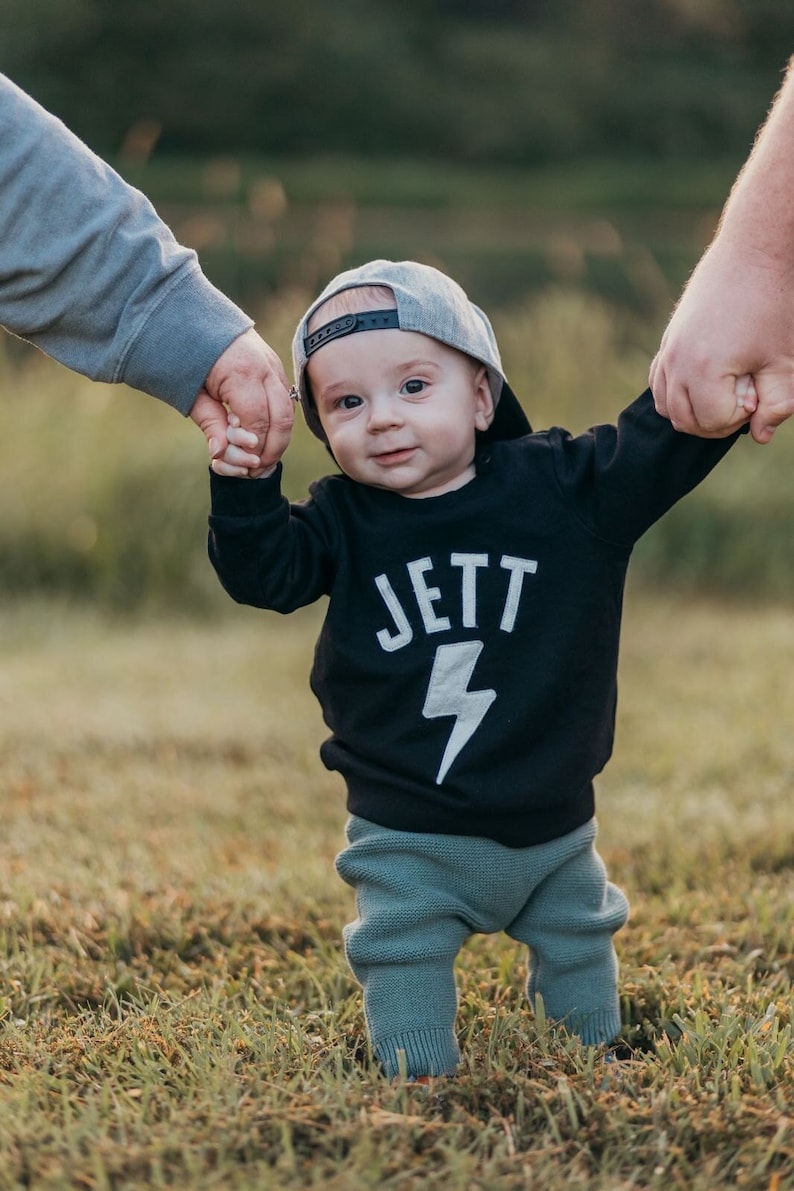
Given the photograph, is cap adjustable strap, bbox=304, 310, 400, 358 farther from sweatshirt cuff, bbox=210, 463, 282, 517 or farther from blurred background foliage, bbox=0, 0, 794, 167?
blurred background foliage, bbox=0, 0, 794, 167

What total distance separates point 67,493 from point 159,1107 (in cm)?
436

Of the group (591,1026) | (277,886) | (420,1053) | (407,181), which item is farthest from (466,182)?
(420,1053)

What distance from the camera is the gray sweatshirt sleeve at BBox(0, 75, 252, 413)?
6.29 ft

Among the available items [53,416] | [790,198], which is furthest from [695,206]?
[790,198]

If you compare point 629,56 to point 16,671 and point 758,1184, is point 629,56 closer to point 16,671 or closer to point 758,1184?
point 16,671

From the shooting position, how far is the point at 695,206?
1102 inches

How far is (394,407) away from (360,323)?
0.13m

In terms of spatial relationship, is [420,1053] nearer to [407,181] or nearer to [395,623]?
[395,623]

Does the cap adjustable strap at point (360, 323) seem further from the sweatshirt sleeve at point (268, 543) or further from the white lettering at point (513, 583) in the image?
the white lettering at point (513, 583)

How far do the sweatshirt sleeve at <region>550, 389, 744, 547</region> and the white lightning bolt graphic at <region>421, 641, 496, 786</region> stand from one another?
280mm

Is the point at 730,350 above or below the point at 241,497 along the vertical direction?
above

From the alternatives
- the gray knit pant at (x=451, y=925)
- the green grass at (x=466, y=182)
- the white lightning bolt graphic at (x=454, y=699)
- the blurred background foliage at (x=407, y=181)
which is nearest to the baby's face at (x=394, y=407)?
the white lightning bolt graphic at (x=454, y=699)

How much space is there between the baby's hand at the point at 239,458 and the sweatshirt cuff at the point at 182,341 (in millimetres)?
133

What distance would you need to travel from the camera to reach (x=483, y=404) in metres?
2.08
